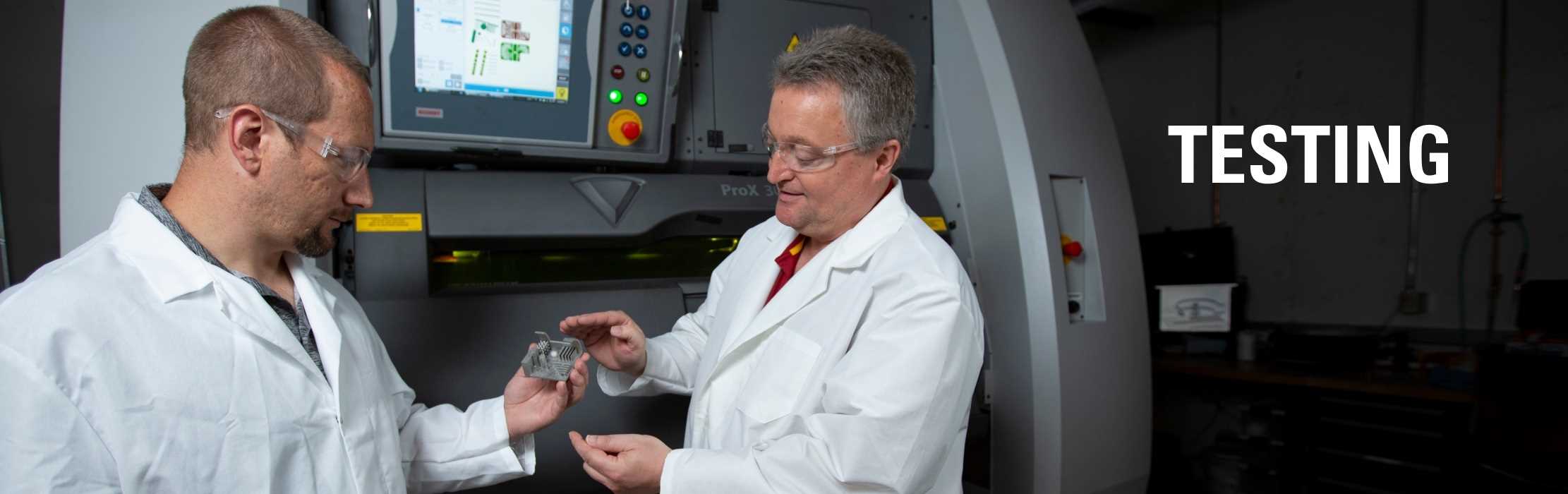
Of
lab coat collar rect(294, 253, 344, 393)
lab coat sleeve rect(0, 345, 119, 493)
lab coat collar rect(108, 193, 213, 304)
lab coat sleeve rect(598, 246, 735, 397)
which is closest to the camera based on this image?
lab coat sleeve rect(0, 345, 119, 493)

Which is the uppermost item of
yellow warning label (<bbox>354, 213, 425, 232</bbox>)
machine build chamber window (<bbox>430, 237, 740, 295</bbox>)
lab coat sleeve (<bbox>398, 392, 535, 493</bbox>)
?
yellow warning label (<bbox>354, 213, 425, 232</bbox>)

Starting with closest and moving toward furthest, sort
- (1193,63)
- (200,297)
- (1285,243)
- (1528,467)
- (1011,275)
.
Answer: (200,297), (1011,275), (1528,467), (1285,243), (1193,63)

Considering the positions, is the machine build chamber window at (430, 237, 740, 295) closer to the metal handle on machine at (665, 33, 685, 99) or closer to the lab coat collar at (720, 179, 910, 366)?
the metal handle on machine at (665, 33, 685, 99)

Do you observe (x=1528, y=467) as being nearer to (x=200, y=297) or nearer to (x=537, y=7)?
(x=537, y=7)

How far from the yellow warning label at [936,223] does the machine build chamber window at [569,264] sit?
1.48 feet

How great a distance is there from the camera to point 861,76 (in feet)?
3.96

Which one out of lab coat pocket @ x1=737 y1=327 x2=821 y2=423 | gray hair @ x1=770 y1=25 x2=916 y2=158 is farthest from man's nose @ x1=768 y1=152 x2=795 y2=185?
lab coat pocket @ x1=737 y1=327 x2=821 y2=423

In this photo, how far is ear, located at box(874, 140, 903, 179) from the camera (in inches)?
50.3

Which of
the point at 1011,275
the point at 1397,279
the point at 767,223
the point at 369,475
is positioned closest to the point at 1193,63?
the point at 1397,279

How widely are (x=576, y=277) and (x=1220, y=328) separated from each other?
295 cm

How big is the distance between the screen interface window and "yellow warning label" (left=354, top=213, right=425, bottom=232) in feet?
0.78

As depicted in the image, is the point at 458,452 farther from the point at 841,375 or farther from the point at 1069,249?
the point at 1069,249

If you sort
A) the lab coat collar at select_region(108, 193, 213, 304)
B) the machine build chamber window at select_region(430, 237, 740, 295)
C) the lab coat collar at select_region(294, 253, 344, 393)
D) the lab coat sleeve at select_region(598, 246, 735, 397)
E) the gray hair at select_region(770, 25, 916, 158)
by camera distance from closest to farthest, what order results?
the lab coat collar at select_region(108, 193, 213, 304) < the lab coat collar at select_region(294, 253, 344, 393) < the gray hair at select_region(770, 25, 916, 158) < the lab coat sleeve at select_region(598, 246, 735, 397) < the machine build chamber window at select_region(430, 237, 740, 295)

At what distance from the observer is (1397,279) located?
3426 millimetres
